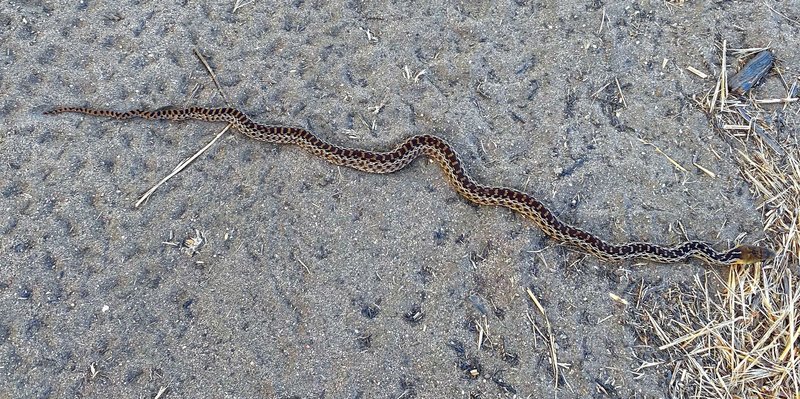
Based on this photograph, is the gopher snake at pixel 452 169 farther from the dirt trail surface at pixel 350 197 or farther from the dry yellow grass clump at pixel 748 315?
the dry yellow grass clump at pixel 748 315

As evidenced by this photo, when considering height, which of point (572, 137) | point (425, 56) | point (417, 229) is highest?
point (425, 56)

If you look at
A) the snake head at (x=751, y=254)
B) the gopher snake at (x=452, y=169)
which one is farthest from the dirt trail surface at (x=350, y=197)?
the snake head at (x=751, y=254)

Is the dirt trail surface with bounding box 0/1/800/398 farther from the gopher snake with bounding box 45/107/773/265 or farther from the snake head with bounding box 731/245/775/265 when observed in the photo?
the snake head with bounding box 731/245/775/265

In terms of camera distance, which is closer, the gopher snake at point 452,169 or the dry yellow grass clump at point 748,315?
the dry yellow grass clump at point 748,315

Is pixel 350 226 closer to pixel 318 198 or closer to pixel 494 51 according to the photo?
pixel 318 198

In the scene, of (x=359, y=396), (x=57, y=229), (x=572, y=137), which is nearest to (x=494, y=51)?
(x=572, y=137)

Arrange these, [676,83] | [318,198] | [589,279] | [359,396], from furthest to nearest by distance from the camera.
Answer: [676,83]
[318,198]
[589,279]
[359,396]

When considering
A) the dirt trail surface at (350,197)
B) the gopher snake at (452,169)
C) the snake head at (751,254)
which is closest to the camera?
the dirt trail surface at (350,197)
